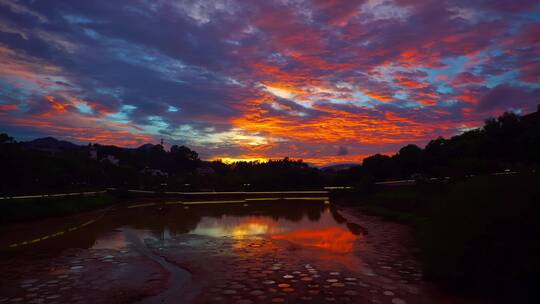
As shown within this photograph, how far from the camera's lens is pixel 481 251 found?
648 centimetres

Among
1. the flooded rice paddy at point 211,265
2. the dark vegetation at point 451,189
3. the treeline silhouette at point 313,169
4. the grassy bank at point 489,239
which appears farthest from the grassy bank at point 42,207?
the grassy bank at point 489,239

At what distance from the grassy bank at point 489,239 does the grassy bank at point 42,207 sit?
17.4 metres

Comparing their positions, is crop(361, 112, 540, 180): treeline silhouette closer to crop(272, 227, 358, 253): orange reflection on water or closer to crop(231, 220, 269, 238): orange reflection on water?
crop(272, 227, 358, 253): orange reflection on water

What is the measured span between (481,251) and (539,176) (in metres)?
1.64

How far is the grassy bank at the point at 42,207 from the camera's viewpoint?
17.1 meters

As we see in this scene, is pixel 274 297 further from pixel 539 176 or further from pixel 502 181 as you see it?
pixel 539 176

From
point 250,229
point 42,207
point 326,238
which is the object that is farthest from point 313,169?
point 326,238

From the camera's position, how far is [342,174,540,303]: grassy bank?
5871mm

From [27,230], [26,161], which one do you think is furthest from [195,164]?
[27,230]

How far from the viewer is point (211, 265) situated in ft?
30.3

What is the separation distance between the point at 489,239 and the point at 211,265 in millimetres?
5958

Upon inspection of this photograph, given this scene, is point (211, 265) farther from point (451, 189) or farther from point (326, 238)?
point (451, 189)

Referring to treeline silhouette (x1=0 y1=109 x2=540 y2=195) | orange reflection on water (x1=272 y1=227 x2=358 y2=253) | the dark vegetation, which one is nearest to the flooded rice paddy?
orange reflection on water (x1=272 y1=227 x2=358 y2=253)

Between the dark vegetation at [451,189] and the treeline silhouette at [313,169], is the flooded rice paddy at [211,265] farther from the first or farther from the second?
Result: the treeline silhouette at [313,169]
